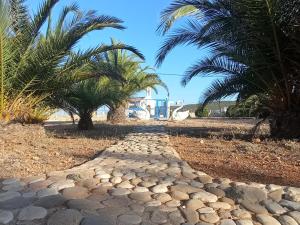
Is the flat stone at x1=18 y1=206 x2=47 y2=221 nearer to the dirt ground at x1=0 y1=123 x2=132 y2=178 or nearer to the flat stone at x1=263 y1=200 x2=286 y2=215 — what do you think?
the dirt ground at x1=0 y1=123 x2=132 y2=178

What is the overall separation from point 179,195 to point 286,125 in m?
6.33

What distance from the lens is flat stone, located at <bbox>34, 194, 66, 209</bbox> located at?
458cm

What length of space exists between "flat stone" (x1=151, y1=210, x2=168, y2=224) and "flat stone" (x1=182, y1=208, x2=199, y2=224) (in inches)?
8.9

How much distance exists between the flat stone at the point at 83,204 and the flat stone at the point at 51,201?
12cm

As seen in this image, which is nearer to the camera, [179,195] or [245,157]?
[179,195]

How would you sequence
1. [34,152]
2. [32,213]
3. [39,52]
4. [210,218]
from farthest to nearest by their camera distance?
[39,52], [34,152], [210,218], [32,213]

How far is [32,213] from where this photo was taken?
14.3ft

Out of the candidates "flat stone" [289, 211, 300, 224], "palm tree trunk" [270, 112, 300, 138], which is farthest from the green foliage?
"flat stone" [289, 211, 300, 224]

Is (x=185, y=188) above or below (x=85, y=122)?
below

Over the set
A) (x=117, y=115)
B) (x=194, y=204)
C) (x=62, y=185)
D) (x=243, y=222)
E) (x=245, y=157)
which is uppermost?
(x=117, y=115)

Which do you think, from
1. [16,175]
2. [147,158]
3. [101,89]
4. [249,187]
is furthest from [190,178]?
[101,89]

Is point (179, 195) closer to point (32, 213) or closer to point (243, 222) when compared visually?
point (243, 222)

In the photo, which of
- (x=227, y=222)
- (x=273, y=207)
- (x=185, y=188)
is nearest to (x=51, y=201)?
(x=185, y=188)

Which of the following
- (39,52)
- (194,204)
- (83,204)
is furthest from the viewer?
(39,52)
